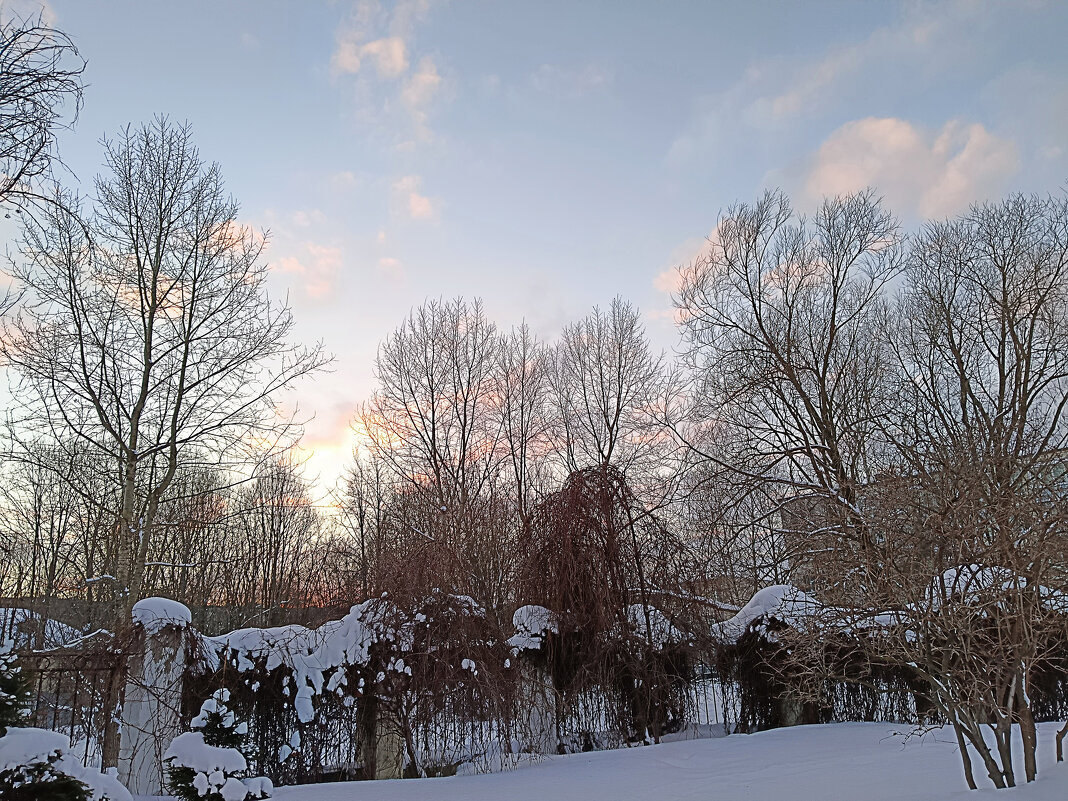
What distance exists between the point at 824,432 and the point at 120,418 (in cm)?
1364

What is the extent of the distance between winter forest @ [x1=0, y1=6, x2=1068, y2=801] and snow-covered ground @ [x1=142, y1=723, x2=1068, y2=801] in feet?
0.50

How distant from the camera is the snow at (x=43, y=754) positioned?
3.64 metres

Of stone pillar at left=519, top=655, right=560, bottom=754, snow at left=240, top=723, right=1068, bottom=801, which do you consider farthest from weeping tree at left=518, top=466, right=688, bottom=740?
snow at left=240, top=723, right=1068, bottom=801

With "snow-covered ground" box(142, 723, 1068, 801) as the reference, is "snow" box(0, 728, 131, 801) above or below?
above

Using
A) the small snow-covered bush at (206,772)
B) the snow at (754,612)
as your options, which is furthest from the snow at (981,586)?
the small snow-covered bush at (206,772)

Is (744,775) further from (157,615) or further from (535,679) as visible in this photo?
(157,615)

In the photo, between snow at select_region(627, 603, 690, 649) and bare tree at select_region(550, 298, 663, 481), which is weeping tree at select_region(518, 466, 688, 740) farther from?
bare tree at select_region(550, 298, 663, 481)

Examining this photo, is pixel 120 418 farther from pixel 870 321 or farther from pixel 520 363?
pixel 870 321

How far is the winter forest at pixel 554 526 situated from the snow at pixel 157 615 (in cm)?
5

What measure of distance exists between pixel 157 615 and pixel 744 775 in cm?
617

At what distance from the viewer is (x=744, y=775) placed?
21.5 ft

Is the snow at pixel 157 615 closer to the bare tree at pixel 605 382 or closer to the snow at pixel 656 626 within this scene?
the snow at pixel 656 626

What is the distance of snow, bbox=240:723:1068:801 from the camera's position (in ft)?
17.6

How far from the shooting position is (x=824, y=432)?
15305mm
